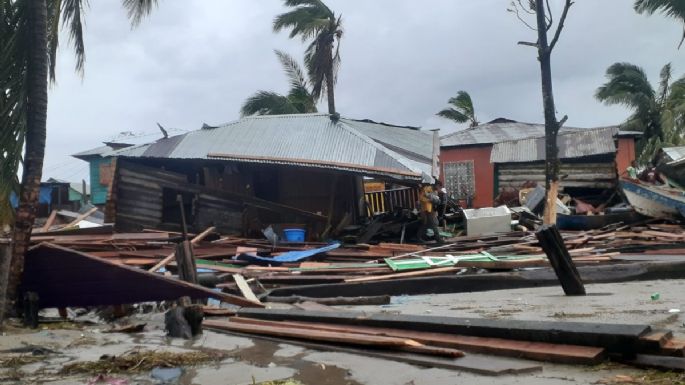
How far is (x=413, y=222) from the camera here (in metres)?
15.7

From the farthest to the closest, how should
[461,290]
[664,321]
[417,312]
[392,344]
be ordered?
[461,290], [417,312], [664,321], [392,344]

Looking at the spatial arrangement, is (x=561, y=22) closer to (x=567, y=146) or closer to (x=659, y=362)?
(x=567, y=146)

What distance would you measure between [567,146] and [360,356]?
63.1 ft

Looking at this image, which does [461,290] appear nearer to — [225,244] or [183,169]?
[225,244]

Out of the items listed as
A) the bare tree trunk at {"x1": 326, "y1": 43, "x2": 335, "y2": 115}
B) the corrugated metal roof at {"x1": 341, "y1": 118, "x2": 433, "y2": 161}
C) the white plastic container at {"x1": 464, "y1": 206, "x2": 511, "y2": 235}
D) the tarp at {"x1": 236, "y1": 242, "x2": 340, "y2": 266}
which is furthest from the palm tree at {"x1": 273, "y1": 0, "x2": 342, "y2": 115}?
the tarp at {"x1": 236, "y1": 242, "x2": 340, "y2": 266}

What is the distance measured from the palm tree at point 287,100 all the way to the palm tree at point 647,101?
52.1 ft

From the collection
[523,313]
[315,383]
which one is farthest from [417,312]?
[315,383]

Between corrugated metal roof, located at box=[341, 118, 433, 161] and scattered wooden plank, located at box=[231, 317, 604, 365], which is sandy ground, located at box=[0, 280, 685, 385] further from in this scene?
corrugated metal roof, located at box=[341, 118, 433, 161]

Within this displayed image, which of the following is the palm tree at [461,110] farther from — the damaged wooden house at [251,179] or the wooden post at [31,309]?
the wooden post at [31,309]

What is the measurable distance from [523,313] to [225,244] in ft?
23.9

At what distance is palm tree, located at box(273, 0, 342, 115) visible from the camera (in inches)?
924

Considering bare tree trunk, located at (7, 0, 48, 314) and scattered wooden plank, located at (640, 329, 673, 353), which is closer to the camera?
scattered wooden plank, located at (640, 329, 673, 353)

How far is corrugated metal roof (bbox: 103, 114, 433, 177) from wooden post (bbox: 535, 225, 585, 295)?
6537 millimetres

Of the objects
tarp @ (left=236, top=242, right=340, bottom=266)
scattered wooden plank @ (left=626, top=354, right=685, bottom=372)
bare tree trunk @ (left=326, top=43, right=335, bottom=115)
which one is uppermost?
bare tree trunk @ (left=326, top=43, right=335, bottom=115)
